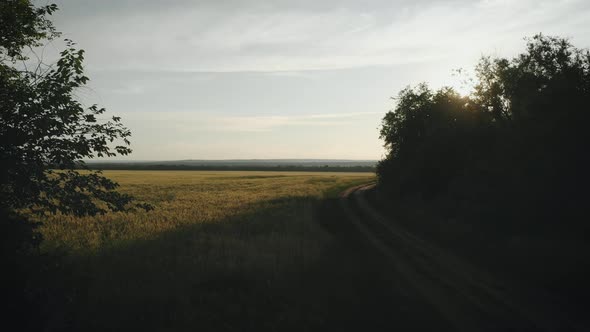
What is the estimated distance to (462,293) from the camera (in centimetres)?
870

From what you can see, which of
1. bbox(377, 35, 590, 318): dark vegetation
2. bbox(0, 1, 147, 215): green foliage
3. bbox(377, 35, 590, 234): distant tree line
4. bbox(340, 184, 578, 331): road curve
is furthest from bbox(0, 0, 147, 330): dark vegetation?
bbox(377, 35, 590, 234): distant tree line

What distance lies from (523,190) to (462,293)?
31.0 feet

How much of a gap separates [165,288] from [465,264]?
28.1ft

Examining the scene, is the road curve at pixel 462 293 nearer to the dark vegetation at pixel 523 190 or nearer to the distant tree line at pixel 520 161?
the dark vegetation at pixel 523 190

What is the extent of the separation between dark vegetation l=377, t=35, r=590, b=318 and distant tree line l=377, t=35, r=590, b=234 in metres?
0.04

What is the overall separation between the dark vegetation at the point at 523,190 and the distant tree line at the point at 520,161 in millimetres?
42

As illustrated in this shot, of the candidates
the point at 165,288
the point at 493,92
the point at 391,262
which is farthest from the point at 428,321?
the point at 493,92

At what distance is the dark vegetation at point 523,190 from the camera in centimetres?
1141

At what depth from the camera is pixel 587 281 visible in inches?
368

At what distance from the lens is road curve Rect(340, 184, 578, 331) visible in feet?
23.1

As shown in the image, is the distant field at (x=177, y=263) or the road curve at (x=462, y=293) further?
the distant field at (x=177, y=263)

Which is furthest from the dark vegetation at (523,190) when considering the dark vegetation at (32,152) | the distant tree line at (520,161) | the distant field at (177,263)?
the dark vegetation at (32,152)

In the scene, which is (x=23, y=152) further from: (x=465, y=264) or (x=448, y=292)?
(x=465, y=264)

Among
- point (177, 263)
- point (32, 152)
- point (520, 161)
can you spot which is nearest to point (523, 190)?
point (520, 161)
